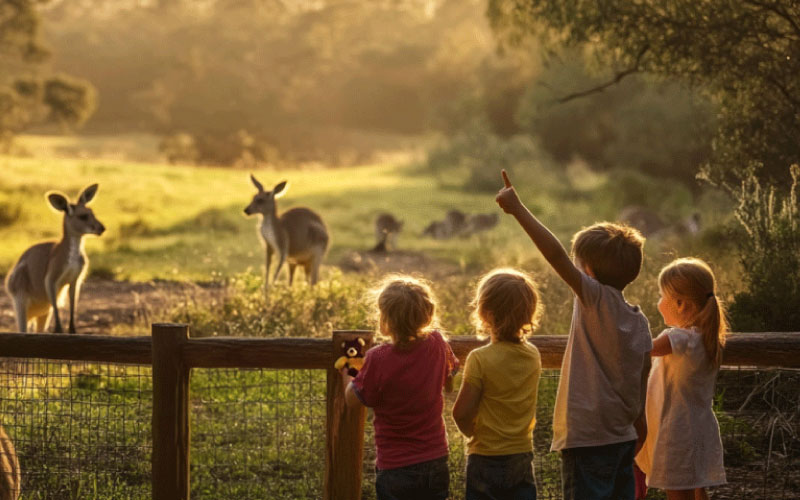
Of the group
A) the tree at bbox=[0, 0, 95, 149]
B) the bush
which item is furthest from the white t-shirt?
the tree at bbox=[0, 0, 95, 149]

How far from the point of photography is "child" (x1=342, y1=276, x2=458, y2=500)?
13.9 ft

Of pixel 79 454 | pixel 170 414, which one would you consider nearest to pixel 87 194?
Answer: pixel 79 454

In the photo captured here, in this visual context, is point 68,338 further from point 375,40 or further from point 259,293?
point 375,40

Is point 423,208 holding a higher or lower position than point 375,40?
lower

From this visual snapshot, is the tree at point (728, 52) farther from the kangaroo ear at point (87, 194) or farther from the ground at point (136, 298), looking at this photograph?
the kangaroo ear at point (87, 194)

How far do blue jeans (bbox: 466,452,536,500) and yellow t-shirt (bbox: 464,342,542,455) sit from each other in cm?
4

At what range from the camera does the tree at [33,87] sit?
2589 cm

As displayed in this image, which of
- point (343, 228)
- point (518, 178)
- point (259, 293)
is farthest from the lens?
point (518, 178)

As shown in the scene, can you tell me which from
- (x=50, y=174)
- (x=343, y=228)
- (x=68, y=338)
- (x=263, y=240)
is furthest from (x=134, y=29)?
(x=68, y=338)

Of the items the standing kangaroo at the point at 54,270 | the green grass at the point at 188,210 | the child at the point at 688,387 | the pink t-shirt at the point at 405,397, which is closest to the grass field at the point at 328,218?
the green grass at the point at 188,210

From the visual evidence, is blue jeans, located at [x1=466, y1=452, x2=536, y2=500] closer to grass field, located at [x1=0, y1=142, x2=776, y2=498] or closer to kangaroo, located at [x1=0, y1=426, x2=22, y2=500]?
grass field, located at [x1=0, y1=142, x2=776, y2=498]

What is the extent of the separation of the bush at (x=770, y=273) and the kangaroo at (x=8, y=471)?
553 cm

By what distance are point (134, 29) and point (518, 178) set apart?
42587mm

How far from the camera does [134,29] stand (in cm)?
6638
